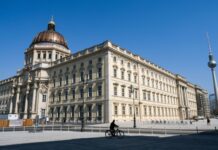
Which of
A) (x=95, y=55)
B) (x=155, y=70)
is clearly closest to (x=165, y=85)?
(x=155, y=70)

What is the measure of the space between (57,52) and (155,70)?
33188mm

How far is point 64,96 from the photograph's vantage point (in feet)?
162

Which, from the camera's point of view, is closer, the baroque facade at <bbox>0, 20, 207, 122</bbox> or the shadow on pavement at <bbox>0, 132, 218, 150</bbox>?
the shadow on pavement at <bbox>0, 132, 218, 150</bbox>

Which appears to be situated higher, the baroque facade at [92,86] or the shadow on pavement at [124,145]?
the baroque facade at [92,86]

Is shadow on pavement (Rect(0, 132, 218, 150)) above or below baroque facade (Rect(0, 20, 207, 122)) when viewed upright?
below

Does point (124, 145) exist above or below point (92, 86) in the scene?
below

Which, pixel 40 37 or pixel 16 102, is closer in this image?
pixel 16 102

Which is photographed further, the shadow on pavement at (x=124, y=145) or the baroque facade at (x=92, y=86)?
the baroque facade at (x=92, y=86)

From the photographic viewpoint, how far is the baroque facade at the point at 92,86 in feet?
136

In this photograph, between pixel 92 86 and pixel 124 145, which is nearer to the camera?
pixel 124 145

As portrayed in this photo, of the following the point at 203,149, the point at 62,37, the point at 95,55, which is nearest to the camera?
the point at 203,149

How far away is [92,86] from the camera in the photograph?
43.0 metres

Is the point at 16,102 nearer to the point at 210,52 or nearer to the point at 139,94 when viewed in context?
the point at 139,94

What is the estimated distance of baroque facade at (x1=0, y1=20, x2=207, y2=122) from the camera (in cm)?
4134
